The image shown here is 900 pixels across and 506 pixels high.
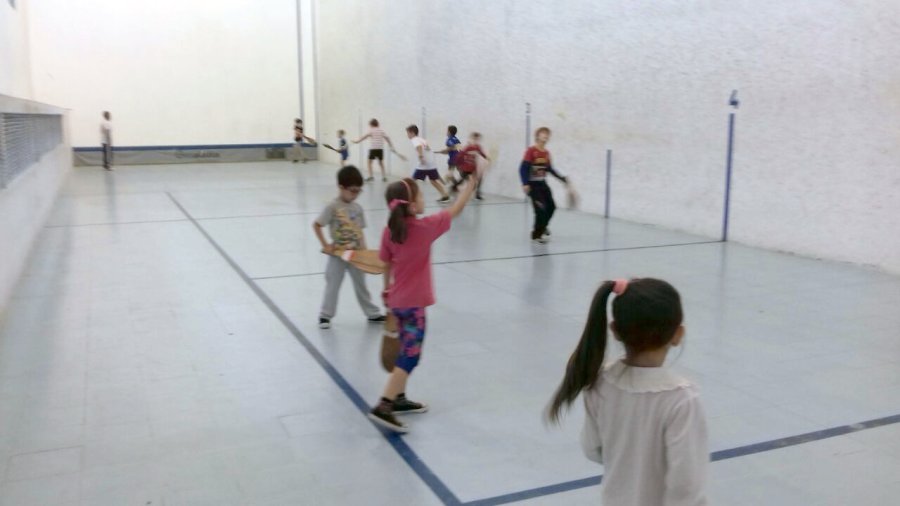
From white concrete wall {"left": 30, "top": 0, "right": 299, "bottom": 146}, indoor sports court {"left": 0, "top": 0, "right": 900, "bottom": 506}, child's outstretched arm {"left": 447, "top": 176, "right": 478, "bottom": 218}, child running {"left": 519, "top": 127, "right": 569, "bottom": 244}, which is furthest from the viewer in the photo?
white concrete wall {"left": 30, "top": 0, "right": 299, "bottom": 146}

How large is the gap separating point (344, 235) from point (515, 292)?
6.92ft

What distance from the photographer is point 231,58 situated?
2617 centimetres

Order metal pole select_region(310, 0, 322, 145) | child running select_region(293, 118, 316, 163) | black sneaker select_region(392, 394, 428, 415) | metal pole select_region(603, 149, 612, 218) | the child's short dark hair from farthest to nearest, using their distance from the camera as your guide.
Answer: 1. metal pole select_region(310, 0, 322, 145)
2. child running select_region(293, 118, 316, 163)
3. metal pole select_region(603, 149, 612, 218)
4. the child's short dark hair
5. black sneaker select_region(392, 394, 428, 415)

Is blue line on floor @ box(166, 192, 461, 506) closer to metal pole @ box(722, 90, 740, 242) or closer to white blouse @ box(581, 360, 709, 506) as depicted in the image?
white blouse @ box(581, 360, 709, 506)

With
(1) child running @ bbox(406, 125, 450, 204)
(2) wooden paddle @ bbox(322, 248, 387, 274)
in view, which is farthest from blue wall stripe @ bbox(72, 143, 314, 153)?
(2) wooden paddle @ bbox(322, 248, 387, 274)

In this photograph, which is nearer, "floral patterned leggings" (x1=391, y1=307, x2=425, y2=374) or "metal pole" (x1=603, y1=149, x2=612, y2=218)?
"floral patterned leggings" (x1=391, y1=307, x2=425, y2=374)

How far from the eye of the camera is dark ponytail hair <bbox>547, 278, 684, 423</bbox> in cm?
196

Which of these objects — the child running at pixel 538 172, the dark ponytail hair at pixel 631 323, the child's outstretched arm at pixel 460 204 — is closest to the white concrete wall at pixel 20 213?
the child's outstretched arm at pixel 460 204

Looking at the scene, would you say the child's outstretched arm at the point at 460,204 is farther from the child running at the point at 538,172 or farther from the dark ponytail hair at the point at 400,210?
the child running at the point at 538,172

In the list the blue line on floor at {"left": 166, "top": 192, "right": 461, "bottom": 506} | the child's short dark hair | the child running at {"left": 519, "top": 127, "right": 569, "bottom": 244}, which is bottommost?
the blue line on floor at {"left": 166, "top": 192, "right": 461, "bottom": 506}

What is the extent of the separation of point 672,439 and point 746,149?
29.2 feet

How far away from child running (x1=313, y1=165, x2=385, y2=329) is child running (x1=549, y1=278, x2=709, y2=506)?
4.04 m

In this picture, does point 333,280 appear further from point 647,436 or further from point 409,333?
point 647,436

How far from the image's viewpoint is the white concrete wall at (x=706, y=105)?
8516 mm
